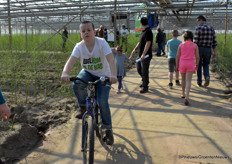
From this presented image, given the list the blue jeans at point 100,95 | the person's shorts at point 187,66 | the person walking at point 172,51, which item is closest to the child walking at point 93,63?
the blue jeans at point 100,95

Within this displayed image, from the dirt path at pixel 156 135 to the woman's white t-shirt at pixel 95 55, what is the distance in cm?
93

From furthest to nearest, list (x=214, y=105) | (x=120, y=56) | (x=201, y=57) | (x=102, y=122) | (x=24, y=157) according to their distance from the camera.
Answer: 1. (x=201, y=57)
2. (x=120, y=56)
3. (x=214, y=105)
4. (x=102, y=122)
5. (x=24, y=157)

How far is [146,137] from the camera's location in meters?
2.95

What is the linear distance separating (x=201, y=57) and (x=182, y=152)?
138 inches

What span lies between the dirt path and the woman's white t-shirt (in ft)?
3.04

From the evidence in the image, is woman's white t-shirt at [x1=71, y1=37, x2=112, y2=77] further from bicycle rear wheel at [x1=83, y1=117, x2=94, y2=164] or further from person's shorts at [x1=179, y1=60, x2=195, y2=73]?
person's shorts at [x1=179, y1=60, x2=195, y2=73]

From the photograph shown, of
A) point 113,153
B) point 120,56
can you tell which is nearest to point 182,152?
point 113,153

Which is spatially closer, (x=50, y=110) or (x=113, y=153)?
(x=113, y=153)

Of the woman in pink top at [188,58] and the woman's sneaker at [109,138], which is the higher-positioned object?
the woman in pink top at [188,58]

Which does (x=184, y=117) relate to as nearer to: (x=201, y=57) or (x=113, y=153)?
(x=113, y=153)

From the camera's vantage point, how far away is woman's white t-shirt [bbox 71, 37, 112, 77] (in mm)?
2641

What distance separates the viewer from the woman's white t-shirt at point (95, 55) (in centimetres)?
264

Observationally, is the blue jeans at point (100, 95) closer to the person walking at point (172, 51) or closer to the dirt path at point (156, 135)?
the dirt path at point (156, 135)

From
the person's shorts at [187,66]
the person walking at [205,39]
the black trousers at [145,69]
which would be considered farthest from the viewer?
the person walking at [205,39]
